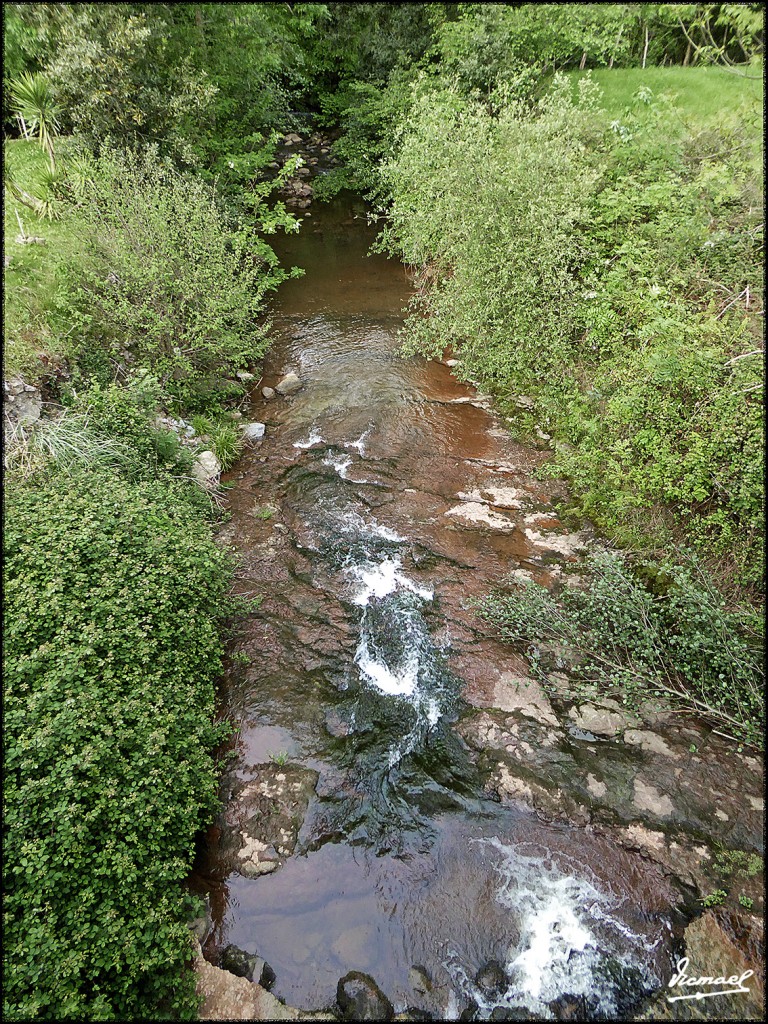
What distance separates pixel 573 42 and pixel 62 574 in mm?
18014

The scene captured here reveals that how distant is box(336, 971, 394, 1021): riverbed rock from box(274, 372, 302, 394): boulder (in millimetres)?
11946

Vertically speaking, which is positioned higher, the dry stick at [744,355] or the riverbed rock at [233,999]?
the dry stick at [744,355]

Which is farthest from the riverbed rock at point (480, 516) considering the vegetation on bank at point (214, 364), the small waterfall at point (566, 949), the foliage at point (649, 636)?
the small waterfall at point (566, 949)

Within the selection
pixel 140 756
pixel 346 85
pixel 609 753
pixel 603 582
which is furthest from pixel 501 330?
pixel 346 85

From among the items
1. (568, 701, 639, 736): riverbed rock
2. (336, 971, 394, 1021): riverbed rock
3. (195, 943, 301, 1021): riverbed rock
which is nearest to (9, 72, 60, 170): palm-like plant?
(195, 943, 301, 1021): riverbed rock

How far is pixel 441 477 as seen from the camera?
37.2 ft

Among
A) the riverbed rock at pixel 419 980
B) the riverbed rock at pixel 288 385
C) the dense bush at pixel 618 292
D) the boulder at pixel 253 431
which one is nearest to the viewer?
the riverbed rock at pixel 419 980

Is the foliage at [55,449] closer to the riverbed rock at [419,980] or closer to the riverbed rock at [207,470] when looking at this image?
the riverbed rock at [207,470]

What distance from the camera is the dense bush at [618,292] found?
24.4ft

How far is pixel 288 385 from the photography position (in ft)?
46.2

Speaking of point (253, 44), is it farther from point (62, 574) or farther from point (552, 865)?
point (552, 865)

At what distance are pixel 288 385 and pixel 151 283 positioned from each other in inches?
164

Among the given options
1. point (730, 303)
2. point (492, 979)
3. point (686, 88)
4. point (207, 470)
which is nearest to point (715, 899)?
point (492, 979)

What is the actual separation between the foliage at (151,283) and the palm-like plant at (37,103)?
5.17ft
